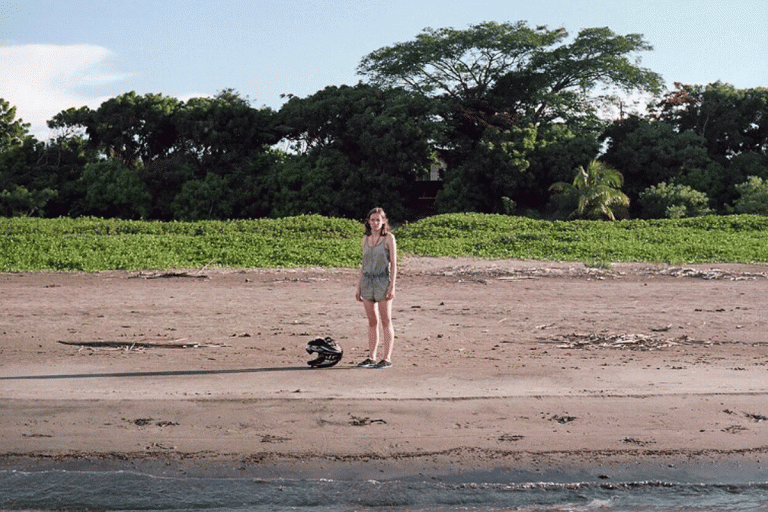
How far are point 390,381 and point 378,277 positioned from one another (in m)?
1.08

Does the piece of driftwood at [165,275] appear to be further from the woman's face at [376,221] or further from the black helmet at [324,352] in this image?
the woman's face at [376,221]

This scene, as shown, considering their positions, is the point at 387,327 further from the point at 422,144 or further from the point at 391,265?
the point at 422,144

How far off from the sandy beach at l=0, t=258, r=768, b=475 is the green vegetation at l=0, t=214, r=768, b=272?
3.83 meters

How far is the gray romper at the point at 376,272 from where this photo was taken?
8906 mm

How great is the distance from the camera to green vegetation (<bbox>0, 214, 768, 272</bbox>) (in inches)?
730

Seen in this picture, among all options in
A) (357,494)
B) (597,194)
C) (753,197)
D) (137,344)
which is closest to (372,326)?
(137,344)

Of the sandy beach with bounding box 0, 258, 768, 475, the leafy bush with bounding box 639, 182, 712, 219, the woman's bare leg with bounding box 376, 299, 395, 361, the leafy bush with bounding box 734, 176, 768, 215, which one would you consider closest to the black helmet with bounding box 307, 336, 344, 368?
the sandy beach with bounding box 0, 258, 768, 475

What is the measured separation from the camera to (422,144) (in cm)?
3650

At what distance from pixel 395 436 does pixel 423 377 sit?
1.76 metres

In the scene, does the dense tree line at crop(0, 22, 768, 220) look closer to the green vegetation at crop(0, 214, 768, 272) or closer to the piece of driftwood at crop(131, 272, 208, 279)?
the green vegetation at crop(0, 214, 768, 272)

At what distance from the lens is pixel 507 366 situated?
9180 mm

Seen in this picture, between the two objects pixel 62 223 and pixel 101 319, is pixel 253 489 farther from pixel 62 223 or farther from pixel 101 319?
pixel 62 223

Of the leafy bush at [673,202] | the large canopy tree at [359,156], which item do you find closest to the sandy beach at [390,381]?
the leafy bush at [673,202]

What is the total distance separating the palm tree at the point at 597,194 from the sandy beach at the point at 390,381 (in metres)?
17.3
